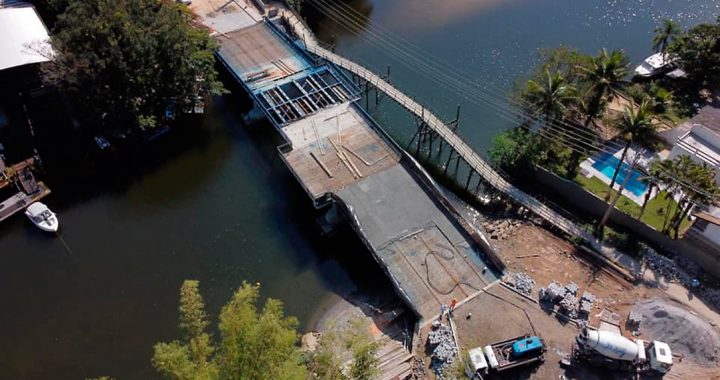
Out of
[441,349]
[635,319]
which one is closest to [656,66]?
[635,319]

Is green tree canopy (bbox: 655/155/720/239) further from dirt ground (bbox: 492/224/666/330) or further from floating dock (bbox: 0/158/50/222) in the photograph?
floating dock (bbox: 0/158/50/222)

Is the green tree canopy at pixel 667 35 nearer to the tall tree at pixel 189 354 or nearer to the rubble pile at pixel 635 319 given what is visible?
the rubble pile at pixel 635 319

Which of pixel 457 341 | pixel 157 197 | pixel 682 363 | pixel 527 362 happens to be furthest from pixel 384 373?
pixel 157 197

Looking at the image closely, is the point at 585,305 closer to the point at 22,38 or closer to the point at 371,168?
the point at 371,168

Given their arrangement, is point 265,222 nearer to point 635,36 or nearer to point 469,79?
point 469,79

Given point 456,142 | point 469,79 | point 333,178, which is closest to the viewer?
point 333,178

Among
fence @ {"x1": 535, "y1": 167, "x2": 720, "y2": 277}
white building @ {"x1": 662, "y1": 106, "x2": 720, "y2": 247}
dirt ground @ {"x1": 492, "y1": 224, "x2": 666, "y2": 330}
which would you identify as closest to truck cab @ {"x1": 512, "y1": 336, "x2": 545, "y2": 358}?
dirt ground @ {"x1": 492, "y1": 224, "x2": 666, "y2": 330}

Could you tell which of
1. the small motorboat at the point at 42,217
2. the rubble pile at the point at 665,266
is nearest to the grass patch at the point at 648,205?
the rubble pile at the point at 665,266
